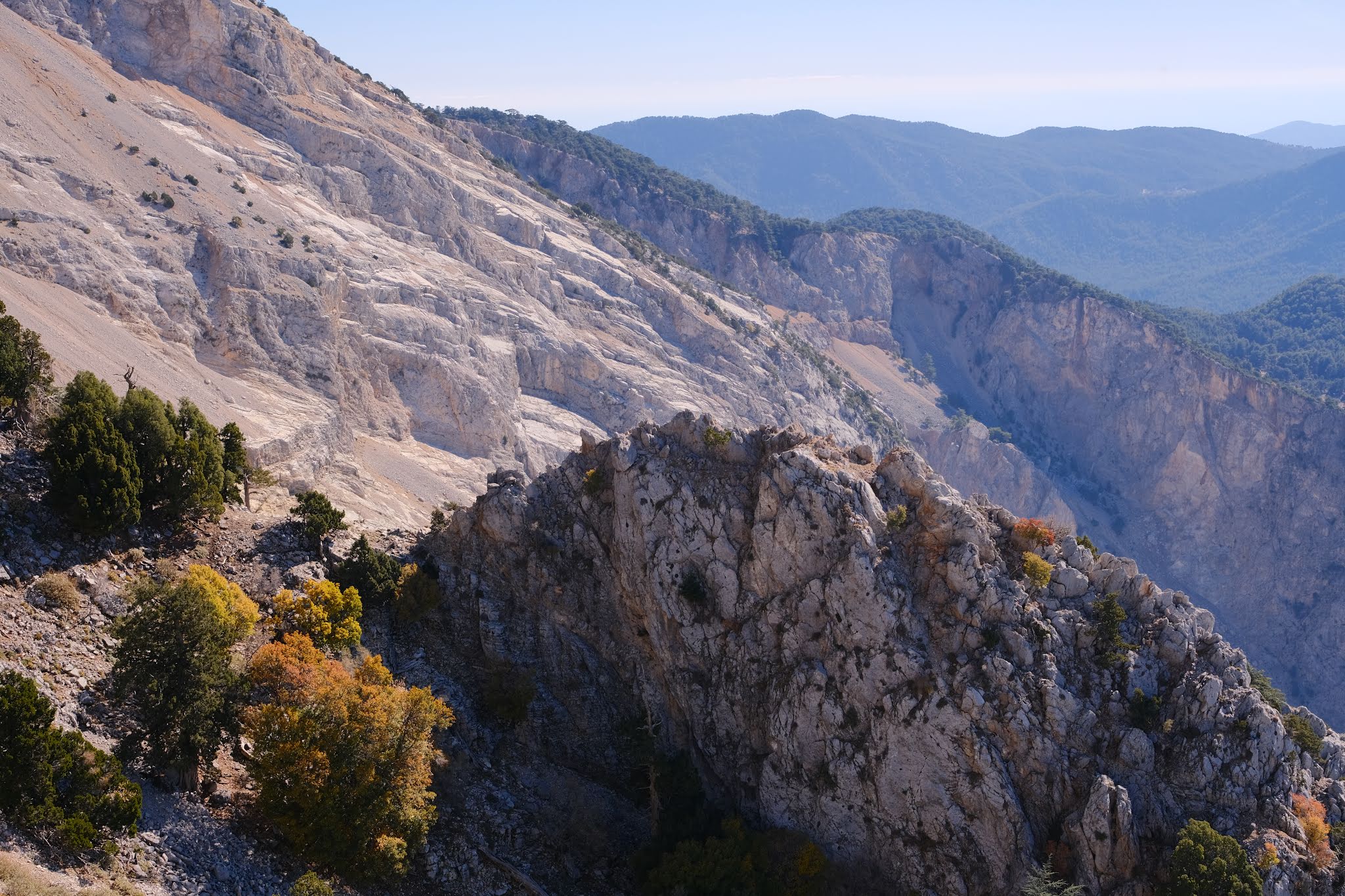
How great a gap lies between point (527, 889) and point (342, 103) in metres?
91.3

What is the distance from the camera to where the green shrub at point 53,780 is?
80.1ft

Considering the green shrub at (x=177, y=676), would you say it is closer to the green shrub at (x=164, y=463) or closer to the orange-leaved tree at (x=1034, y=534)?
the green shrub at (x=164, y=463)

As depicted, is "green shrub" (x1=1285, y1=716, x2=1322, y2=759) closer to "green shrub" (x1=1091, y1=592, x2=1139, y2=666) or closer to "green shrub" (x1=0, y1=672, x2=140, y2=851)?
"green shrub" (x1=1091, y1=592, x2=1139, y2=666)

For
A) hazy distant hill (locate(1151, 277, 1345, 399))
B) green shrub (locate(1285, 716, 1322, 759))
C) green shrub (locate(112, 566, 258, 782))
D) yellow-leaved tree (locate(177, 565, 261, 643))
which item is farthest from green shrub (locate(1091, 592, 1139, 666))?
hazy distant hill (locate(1151, 277, 1345, 399))

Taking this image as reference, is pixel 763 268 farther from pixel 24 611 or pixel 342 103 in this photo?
pixel 24 611

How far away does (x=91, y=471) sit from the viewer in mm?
34625

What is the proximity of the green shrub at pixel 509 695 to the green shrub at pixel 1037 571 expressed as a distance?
786 inches

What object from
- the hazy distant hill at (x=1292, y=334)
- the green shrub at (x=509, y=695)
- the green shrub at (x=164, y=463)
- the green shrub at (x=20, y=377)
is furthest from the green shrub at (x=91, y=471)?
the hazy distant hill at (x=1292, y=334)

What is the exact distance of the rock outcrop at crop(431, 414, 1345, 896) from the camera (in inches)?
1379

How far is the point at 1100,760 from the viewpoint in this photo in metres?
35.8

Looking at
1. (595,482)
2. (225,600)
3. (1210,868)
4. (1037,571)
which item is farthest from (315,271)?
(1210,868)

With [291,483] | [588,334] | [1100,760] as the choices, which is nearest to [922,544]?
[1100,760]

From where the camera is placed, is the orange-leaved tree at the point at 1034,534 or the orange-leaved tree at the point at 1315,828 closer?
the orange-leaved tree at the point at 1315,828

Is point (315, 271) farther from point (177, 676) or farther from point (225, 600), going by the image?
point (177, 676)
